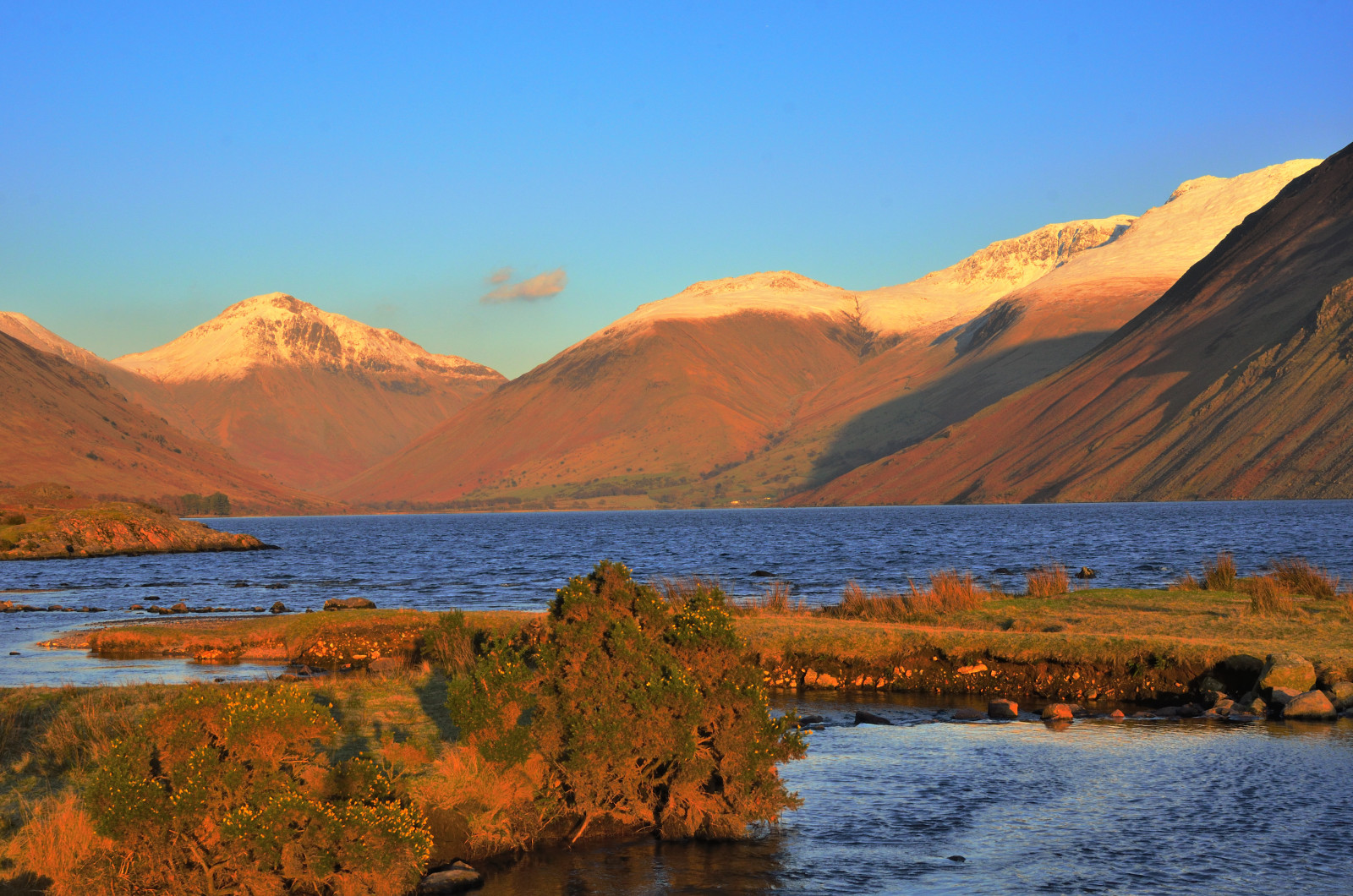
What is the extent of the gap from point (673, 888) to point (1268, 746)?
527 inches

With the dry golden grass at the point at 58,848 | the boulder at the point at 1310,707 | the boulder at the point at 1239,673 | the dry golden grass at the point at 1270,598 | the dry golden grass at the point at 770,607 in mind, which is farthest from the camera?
the dry golden grass at the point at 770,607

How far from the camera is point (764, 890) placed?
13555mm

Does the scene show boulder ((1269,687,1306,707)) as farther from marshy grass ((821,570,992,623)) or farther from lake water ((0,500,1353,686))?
lake water ((0,500,1353,686))

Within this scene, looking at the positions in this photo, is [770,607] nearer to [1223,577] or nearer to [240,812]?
[1223,577]

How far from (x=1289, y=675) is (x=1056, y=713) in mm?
5649

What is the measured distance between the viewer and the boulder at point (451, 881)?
1364 cm

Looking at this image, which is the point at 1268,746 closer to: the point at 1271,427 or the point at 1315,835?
the point at 1315,835

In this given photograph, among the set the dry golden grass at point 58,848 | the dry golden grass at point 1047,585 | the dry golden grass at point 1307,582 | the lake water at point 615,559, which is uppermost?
the dry golden grass at point 1307,582

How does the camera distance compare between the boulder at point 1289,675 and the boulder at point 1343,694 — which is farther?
the boulder at point 1289,675

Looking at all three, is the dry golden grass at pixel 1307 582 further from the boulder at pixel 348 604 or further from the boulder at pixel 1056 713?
the boulder at pixel 348 604

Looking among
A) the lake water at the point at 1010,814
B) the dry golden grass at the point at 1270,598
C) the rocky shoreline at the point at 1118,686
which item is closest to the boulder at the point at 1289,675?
the rocky shoreline at the point at 1118,686

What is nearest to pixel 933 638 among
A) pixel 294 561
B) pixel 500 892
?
pixel 500 892

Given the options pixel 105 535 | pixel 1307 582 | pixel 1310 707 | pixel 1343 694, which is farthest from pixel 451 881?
pixel 105 535

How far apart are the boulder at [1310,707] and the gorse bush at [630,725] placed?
13907 mm
